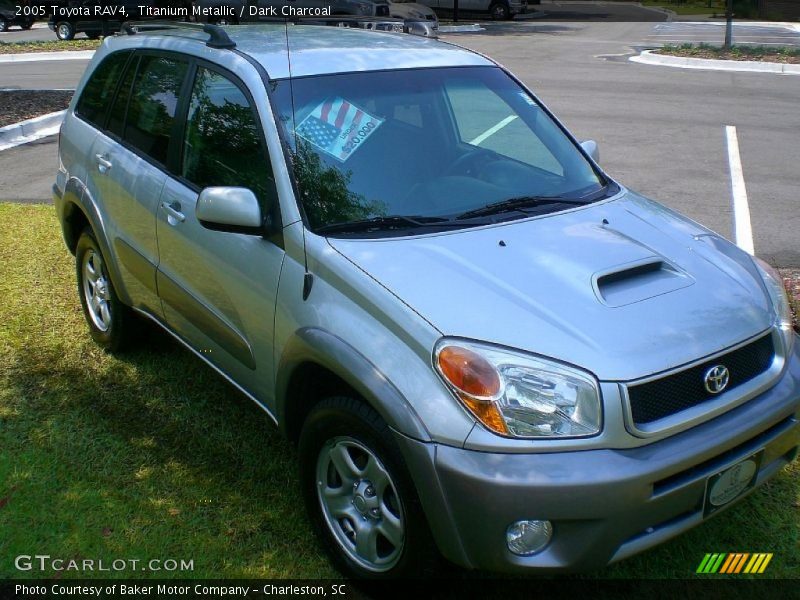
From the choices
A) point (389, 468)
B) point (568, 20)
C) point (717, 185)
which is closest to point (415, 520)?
point (389, 468)

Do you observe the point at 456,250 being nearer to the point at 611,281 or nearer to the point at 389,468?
the point at 611,281

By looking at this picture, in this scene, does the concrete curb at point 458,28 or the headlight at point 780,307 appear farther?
the concrete curb at point 458,28

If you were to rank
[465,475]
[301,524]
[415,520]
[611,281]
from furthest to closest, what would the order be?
1. [301,524]
2. [611,281]
3. [415,520]
4. [465,475]

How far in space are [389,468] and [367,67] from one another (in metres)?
1.86

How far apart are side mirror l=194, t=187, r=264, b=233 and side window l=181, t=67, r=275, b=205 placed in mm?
155

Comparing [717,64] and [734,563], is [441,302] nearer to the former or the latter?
[734,563]

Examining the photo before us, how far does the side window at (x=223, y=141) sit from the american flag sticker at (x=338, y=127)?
22cm

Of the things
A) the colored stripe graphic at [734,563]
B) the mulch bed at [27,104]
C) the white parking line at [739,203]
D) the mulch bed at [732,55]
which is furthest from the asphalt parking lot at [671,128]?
the colored stripe graphic at [734,563]

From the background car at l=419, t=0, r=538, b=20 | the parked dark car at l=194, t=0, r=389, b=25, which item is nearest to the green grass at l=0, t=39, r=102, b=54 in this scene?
the parked dark car at l=194, t=0, r=389, b=25

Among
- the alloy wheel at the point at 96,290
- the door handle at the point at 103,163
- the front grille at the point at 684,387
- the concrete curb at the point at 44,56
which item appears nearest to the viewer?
the front grille at the point at 684,387

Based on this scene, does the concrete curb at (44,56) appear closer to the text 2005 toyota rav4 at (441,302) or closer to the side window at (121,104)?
the side window at (121,104)

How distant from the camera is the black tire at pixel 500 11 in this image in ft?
103

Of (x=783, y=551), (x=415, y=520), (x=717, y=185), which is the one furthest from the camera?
(x=717, y=185)

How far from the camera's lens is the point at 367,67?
146 inches
